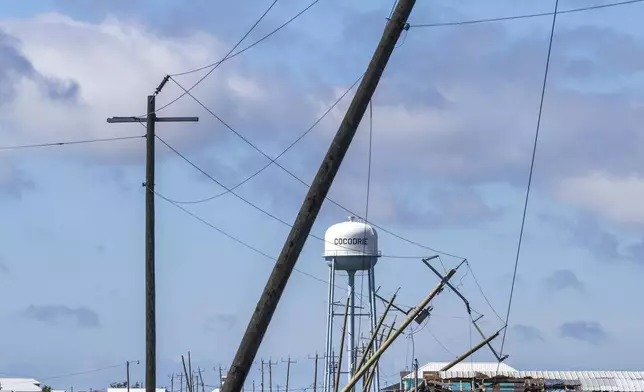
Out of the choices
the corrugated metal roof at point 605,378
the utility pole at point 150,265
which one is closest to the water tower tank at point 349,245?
the corrugated metal roof at point 605,378

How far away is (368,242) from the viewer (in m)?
88.2

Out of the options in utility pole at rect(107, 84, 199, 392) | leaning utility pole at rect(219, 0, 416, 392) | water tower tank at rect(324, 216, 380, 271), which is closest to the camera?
leaning utility pole at rect(219, 0, 416, 392)

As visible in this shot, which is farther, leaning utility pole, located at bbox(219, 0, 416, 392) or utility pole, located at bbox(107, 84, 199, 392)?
utility pole, located at bbox(107, 84, 199, 392)

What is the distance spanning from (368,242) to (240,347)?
2612 inches

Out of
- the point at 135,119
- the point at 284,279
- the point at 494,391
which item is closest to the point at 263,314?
the point at 284,279

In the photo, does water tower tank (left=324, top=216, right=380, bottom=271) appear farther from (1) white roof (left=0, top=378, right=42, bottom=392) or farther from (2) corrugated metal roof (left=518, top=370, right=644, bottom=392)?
(1) white roof (left=0, top=378, right=42, bottom=392)

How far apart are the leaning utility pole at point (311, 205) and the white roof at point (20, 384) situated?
106 meters

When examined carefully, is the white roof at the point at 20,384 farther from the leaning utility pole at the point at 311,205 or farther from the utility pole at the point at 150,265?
the leaning utility pole at the point at 311,205

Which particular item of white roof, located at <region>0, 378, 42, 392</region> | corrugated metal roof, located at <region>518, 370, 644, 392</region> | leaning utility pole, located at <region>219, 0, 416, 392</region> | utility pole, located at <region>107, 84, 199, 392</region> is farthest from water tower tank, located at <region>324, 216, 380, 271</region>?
leaning utility pole, located at <region>219, 0, 416, 392</region>

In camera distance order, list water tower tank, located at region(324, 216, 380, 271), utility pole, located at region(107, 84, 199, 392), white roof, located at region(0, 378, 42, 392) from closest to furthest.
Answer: utility pole, located at region(107, 84, 199, 392) → water tower tank, located at region(324, 216, 380, 271) → white roof, located at region(0, 378, 42, 392)

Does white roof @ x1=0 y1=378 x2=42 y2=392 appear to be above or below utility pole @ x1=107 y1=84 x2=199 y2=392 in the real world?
below

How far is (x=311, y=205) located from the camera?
22.2 m

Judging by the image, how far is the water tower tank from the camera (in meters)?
87.9

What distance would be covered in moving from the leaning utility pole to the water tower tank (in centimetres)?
6470
